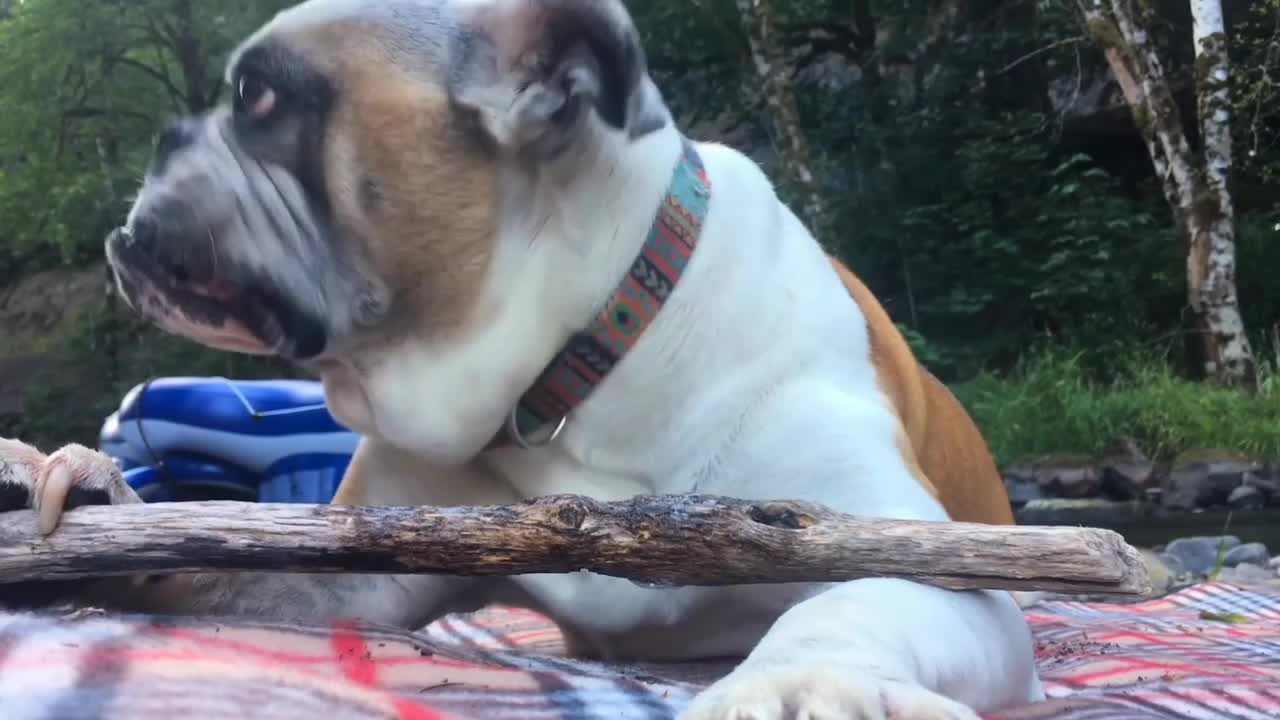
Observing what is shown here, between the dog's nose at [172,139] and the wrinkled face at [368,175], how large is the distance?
3 cm

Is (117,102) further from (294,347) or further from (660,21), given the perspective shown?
(294,347)

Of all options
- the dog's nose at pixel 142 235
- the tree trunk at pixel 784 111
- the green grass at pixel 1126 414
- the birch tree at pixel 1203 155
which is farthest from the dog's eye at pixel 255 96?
the tree trunk at pixel 784 111

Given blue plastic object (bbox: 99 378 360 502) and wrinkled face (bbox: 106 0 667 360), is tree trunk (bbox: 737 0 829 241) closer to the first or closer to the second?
blue plastic object (bbox: 99 378 360 502)

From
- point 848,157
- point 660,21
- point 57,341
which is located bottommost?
point 57,341

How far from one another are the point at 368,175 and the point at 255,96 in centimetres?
17

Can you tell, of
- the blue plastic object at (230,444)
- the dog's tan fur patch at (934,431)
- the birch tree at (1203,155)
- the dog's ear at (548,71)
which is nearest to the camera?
the dog's ear at (548,71)

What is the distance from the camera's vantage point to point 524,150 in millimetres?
1271

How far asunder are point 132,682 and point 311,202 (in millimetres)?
630

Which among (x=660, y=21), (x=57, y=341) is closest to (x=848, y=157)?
(x=660, y=21)

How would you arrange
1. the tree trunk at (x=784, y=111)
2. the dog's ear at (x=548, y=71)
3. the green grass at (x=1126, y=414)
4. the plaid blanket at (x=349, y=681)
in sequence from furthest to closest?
the tree trunk at (x=784, y=111), the green grass at (x=1126, y=414), the dog's ear at (x=548, y=71), the plaid blanket at (x=349, y=681)

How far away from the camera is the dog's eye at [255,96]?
128 cm

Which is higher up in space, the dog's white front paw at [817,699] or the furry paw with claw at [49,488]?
the furry paw with claw at [49,488]

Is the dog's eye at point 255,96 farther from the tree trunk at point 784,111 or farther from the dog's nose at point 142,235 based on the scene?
the tree trunk at point 784,111

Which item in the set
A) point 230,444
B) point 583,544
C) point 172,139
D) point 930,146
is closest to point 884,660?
point 583,544
